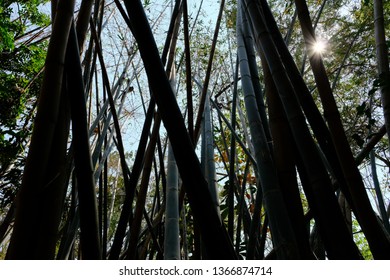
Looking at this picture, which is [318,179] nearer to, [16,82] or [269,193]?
[269,193]

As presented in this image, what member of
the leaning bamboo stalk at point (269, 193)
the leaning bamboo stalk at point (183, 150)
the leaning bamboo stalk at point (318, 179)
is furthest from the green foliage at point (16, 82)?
the leaning bamboo stalk at point (318, 179)

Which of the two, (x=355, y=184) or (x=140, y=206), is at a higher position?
(x=140, y=206)

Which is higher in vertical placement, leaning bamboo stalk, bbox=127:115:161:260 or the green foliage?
the green foliage

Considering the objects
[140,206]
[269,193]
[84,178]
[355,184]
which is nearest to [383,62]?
[355,184]

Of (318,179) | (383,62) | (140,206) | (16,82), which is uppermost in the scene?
(16,82)

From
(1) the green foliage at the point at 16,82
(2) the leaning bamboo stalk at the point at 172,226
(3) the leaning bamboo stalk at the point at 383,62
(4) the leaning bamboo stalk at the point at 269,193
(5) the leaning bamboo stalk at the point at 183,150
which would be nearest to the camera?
(5) the leaning bamboo stalk at the point at 183,150

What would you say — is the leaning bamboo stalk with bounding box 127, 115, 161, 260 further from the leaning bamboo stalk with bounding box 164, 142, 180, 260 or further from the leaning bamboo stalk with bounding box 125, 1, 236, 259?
the leaning bamboo stalk with bounding box 125, 1, 236, 259

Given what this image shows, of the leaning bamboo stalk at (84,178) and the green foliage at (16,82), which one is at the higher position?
the green foliage at (16,82)

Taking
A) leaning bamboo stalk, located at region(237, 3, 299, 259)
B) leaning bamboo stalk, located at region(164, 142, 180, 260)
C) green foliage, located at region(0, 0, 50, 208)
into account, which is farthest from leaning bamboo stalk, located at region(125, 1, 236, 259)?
green foliage, located at region(0, 0, 50, 208)

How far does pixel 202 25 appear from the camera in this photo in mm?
5039

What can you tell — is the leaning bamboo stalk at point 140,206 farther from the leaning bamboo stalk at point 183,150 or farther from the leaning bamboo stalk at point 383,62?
the leaning bamboo stalk at point 383,62

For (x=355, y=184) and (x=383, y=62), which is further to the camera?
(x=383, y=62)

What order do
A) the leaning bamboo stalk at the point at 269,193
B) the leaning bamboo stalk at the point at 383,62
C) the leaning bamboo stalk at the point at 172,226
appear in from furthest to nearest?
the leaning bamboo stalk at the point at 383,62, the leaning bamboo stalk at the point at 172,226, the leaning bamboo stalk at the point at 269,193
